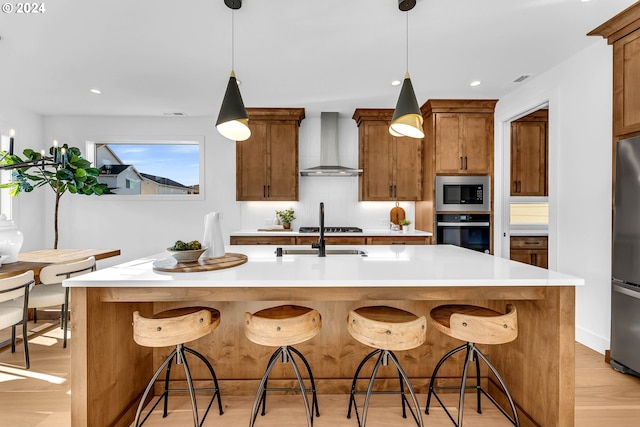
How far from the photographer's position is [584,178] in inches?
112

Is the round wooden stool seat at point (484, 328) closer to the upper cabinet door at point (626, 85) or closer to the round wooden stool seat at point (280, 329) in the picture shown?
the round wooden stool seat at point (280, 329)

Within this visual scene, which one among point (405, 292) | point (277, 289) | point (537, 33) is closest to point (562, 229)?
point (537, 33)

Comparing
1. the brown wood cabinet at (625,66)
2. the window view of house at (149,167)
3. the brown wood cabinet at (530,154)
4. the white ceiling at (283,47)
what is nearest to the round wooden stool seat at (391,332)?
the white ceiling at (283,47)

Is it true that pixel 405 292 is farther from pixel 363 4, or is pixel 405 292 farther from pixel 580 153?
pixel 580 153

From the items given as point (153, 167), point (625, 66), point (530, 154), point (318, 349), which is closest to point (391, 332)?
point (318, 349)

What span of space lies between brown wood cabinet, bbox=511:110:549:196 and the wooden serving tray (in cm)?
405

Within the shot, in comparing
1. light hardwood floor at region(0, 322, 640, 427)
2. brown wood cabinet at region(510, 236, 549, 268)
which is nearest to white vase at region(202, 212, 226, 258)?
light hardwood floor at region(0, 322, 640, 427)

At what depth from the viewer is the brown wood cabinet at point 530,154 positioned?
4328mm

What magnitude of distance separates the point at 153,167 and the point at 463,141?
4483 millimetres

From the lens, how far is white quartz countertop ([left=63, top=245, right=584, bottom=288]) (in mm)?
1515

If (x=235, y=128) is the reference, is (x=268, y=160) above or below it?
above

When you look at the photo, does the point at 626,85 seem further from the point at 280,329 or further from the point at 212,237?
the point at 212,237

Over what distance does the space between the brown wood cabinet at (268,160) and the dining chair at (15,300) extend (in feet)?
7.90

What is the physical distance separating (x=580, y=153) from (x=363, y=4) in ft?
7.73
